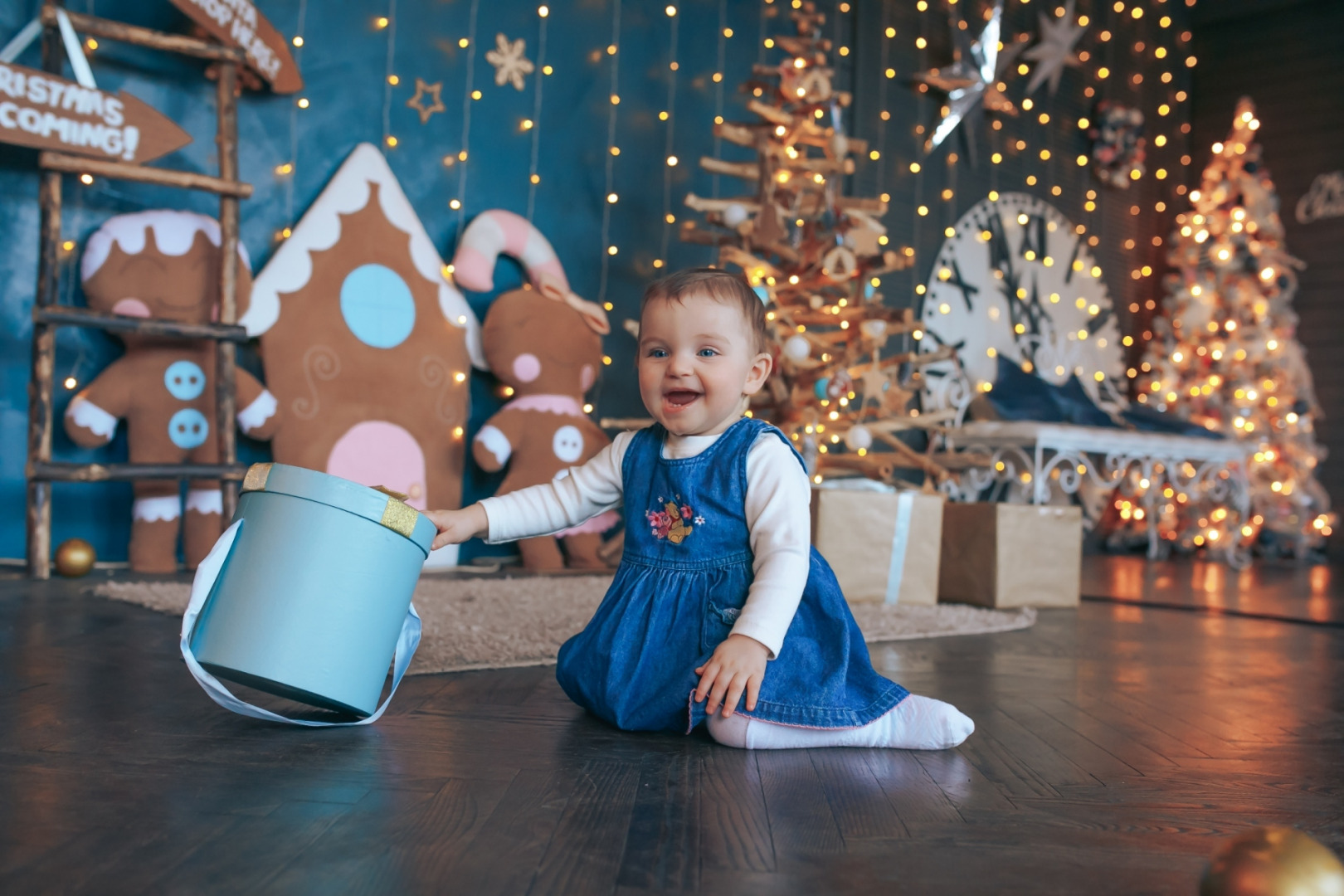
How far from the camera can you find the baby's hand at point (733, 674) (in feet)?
3.76

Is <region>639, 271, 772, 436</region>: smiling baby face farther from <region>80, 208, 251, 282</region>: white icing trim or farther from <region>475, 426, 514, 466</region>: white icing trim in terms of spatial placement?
<region>80, 208, 251, 282</region>: white icing trim

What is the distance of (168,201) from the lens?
9.36ft

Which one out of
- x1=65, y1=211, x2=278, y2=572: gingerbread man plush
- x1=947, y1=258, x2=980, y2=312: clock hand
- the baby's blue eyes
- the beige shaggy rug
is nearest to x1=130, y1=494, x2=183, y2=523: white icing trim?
x1=65, y1=211, x2=278, y2=572: gingerbread man plush

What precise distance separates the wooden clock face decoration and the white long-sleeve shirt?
3242mm

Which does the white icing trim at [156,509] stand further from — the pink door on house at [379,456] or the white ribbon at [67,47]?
the white ribbon at [67,47]

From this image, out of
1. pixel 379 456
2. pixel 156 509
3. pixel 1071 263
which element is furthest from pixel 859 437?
pixel 1071 263

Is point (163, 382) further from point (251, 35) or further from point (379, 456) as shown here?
point (251, 35)

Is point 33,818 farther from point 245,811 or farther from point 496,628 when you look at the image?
point 496,628

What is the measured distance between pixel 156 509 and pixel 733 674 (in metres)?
2.10

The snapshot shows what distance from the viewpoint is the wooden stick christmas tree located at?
9.95ft

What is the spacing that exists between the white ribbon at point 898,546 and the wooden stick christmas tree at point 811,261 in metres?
0.34

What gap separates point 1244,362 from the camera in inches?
196

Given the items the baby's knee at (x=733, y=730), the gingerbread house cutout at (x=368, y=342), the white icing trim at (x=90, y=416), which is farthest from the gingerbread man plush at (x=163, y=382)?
the baby's knee at (x=733, y=730)

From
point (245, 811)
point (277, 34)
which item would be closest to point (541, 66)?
point (277, 34)
